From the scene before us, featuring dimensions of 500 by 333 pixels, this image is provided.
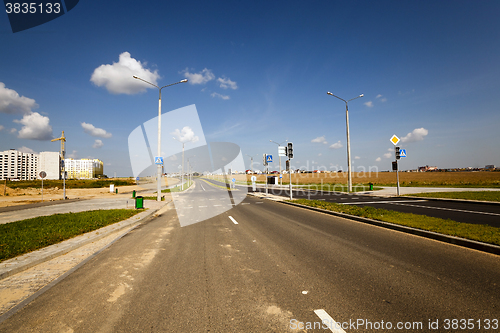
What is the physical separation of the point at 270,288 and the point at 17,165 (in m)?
223

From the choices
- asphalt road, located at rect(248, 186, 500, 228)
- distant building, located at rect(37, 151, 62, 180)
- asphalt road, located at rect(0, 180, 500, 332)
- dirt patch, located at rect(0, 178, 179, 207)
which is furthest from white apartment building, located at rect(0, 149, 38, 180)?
asphalt road, located at rect(248, 186, 500, 228)

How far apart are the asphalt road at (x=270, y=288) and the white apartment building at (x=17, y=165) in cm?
21079

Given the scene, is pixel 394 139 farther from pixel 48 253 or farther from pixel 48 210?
pixel 48 210

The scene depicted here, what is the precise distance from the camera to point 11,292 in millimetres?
4141

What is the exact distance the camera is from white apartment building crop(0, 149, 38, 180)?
513 feet

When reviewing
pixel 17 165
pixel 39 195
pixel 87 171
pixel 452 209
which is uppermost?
pixel 17 165

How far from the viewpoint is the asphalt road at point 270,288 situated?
3.08 metres

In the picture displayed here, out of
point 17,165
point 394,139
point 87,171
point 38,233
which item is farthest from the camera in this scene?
point 87,171

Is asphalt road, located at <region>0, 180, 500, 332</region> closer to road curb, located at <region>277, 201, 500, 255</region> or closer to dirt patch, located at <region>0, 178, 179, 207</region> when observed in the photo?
road curb, located at <region>277, 201, 500, 255</region>

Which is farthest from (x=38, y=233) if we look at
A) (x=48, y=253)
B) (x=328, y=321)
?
(x=328, y=321)

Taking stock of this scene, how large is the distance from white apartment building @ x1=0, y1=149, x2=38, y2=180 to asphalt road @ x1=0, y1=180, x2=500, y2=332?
210786 millimetres

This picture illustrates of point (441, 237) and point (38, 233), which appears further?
point (38, 233)

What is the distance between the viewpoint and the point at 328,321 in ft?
9.85

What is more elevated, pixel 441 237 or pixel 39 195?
pixel 39 195
